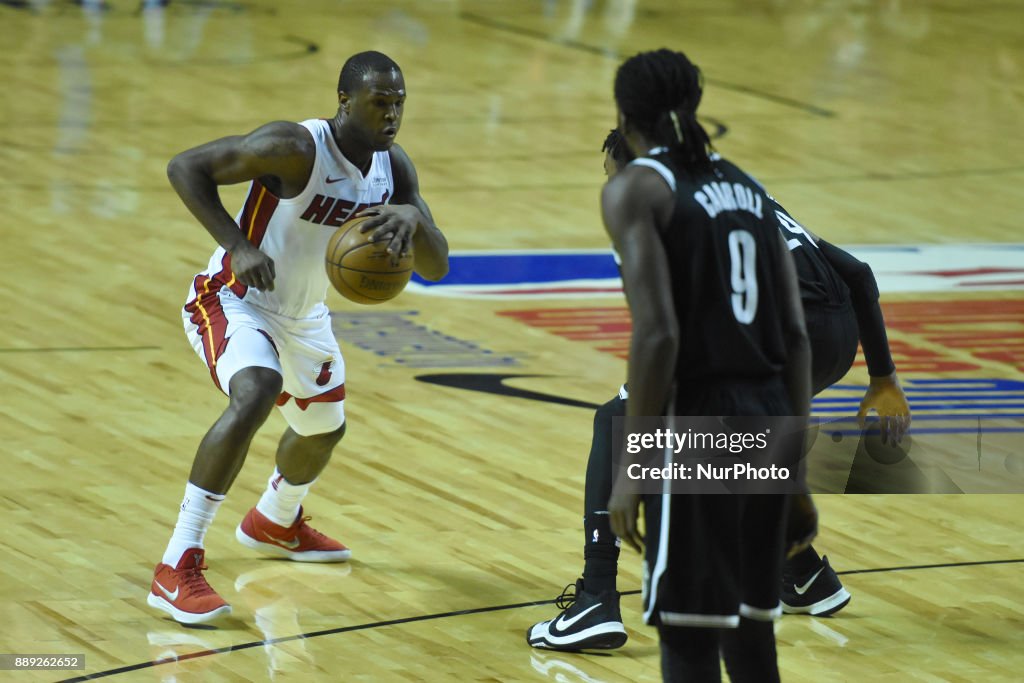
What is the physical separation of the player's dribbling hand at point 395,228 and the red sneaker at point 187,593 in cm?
112

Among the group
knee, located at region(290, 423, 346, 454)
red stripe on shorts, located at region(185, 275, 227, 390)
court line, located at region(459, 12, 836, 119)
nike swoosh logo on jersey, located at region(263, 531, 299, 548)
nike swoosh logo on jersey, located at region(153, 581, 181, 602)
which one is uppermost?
court line, located at region(459, 12, 836, 119)

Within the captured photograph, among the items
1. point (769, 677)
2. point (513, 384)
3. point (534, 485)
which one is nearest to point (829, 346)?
point (769, 677)

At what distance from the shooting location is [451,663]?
5.04 metres

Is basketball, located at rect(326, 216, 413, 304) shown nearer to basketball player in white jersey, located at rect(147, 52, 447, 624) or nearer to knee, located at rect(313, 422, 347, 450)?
basketball player in white jersey, located at rect(147, 52, 447, 624)

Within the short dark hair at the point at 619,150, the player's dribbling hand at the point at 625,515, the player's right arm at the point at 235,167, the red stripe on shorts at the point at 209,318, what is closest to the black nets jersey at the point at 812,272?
the short dark hair at the point at 619,150

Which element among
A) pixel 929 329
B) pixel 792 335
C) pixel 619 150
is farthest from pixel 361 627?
pixel 929 329

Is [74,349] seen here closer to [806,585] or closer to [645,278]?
[806,585]

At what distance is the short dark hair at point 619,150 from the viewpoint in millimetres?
4641

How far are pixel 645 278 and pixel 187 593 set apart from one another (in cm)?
227

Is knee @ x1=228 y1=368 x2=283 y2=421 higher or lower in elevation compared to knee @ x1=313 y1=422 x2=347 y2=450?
higher

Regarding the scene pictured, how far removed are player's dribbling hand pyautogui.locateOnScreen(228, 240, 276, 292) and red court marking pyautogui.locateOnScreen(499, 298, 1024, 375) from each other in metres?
3.49

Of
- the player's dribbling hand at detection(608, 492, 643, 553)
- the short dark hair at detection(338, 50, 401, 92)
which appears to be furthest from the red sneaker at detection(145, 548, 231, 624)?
the player's dribbling hand at detection(608, 492, 643, 553)

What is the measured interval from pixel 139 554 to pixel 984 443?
3.57 metres

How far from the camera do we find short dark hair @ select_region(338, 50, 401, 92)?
5.28 metres
